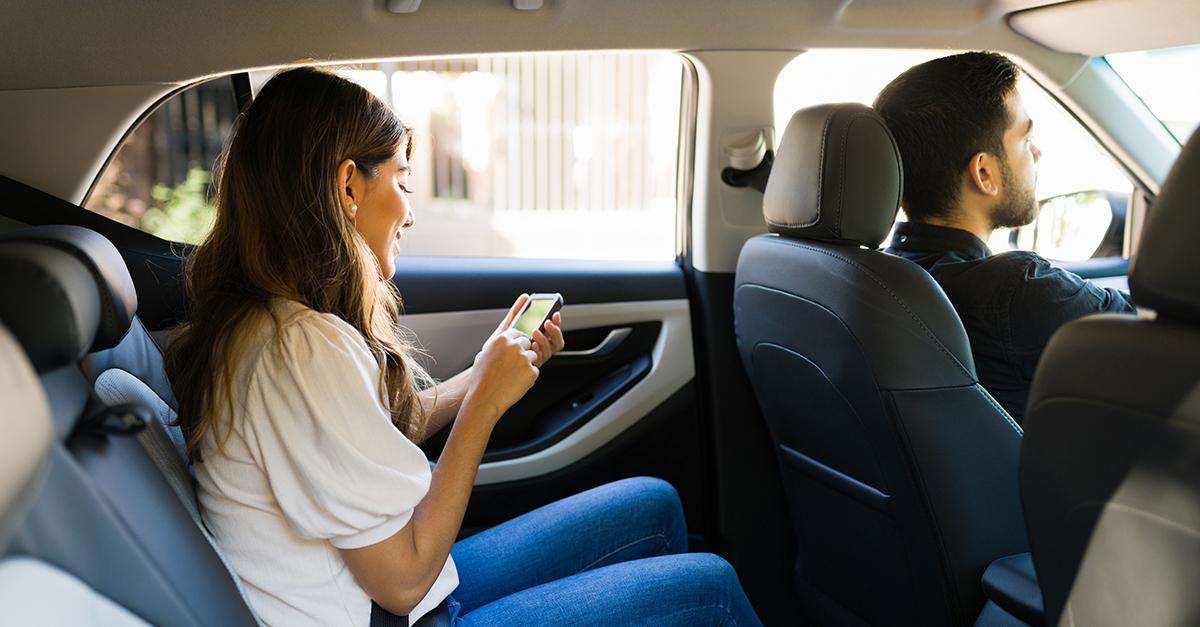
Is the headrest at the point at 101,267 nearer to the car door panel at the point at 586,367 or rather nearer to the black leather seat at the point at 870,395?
the black leather seat at the point at 870,395

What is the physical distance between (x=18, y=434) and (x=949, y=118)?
6.43 feet

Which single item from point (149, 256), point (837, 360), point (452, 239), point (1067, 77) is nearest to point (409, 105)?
point (452, 239)

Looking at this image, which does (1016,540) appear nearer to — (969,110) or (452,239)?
(969,110)

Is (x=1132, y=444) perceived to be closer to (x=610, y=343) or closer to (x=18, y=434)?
(x=18, y=434)

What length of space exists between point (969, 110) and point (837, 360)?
666 millimetres

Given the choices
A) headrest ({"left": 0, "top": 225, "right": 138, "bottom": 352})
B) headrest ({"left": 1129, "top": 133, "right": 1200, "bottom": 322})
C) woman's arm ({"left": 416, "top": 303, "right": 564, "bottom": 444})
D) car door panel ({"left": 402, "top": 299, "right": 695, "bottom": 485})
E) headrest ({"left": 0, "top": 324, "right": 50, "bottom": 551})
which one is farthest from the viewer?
car door panel ({"left": 402, "top": 299, "right": 695, "bottom": 485})

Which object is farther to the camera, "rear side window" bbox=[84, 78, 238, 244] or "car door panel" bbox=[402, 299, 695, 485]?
"car door panel" bbox=[402, 299, 695, 485]

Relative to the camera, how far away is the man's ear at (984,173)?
Answer: 2.20 metres

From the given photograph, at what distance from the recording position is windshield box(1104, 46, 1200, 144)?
2.59 metres

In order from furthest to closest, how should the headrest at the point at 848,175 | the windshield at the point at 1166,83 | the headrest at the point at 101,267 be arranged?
1. the windshield at the point at 1166,83
2. the headrest at the point at 848,175
3. the headrest at the point at 101,267

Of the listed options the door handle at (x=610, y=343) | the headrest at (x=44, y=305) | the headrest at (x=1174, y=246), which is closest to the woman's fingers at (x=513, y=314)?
the door handle at (x=610, y=343)

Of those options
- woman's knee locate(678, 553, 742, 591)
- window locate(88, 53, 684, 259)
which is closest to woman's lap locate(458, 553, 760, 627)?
woman's knee locate(678, 553, 742, 591)

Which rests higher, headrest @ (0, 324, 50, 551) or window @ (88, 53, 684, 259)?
headrest @ (0, 324, 50, 551)

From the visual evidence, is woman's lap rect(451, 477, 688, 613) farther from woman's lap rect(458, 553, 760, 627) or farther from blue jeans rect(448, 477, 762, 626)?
woman's lap rect(458, 553, 760, 627)
